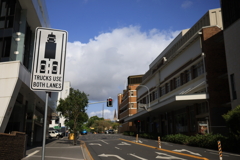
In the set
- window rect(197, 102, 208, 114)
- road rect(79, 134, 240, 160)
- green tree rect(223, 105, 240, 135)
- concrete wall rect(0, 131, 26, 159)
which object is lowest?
road rect(79, 134, 240, 160)

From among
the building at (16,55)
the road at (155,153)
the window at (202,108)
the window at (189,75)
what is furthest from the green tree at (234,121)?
the building at (16,55)

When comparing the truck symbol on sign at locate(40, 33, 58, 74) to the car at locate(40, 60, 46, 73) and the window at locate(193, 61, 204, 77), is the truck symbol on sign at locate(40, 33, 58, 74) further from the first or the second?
the window at locate(193, 61, 204, 77)

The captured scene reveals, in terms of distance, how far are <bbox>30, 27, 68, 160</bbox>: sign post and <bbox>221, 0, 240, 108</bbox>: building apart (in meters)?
24.2

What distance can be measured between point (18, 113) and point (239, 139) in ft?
77.6

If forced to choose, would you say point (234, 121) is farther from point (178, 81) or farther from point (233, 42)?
point (178, 81)

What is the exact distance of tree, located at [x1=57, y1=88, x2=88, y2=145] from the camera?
104 ft

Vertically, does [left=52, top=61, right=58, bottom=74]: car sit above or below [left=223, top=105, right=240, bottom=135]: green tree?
above

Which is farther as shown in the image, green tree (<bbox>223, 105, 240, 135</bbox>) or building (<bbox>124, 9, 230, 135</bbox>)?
building (<bbox>124, 9, 230, 135</bbox>)

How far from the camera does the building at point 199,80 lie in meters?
29.4

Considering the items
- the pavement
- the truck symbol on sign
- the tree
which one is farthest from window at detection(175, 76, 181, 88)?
the truck symbol on sign

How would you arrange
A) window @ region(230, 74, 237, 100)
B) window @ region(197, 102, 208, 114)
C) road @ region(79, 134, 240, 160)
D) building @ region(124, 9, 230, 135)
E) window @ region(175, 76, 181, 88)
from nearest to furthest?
road @ region(79, 134, 240, 160) < window @ region(230, 74, 237, 100) < building @ region(124, 9, 230, 135) < window @ region(197, 102, 208, 114) < window @ region(175, 76, 181, 88)

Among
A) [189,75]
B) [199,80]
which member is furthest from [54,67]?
[189,75]

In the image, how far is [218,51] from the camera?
101 ft

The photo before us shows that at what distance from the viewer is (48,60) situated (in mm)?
4957
